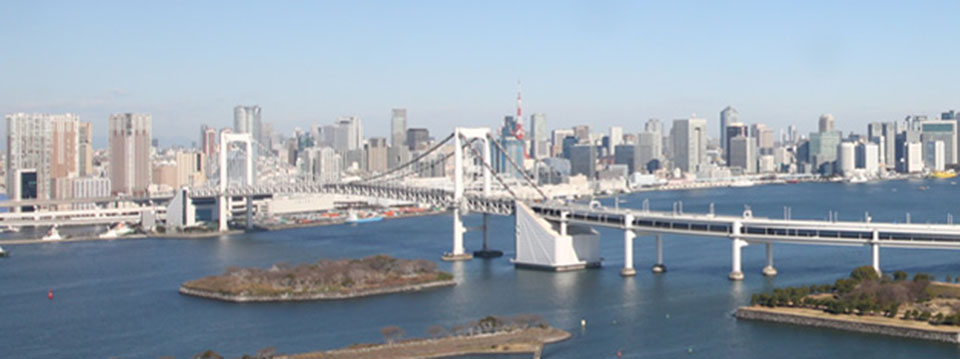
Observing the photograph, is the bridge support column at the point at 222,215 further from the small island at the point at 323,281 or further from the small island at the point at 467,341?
the small island at the point at 467,341

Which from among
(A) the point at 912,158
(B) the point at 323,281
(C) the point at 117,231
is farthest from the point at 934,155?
(B) the point at 323,281

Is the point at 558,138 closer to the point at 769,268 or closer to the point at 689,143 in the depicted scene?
the point at 689,143

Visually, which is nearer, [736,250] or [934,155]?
[736,250]

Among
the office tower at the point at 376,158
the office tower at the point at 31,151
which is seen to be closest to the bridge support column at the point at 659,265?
the office tower at the point at 31,151

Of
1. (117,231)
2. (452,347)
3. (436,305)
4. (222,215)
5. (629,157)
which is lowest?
(452,347)

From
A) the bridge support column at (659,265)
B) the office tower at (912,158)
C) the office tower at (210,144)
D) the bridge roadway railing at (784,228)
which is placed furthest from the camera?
the office tower at (912,158)

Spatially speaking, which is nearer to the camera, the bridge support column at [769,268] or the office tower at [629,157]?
the bridge support column at [769,268]
